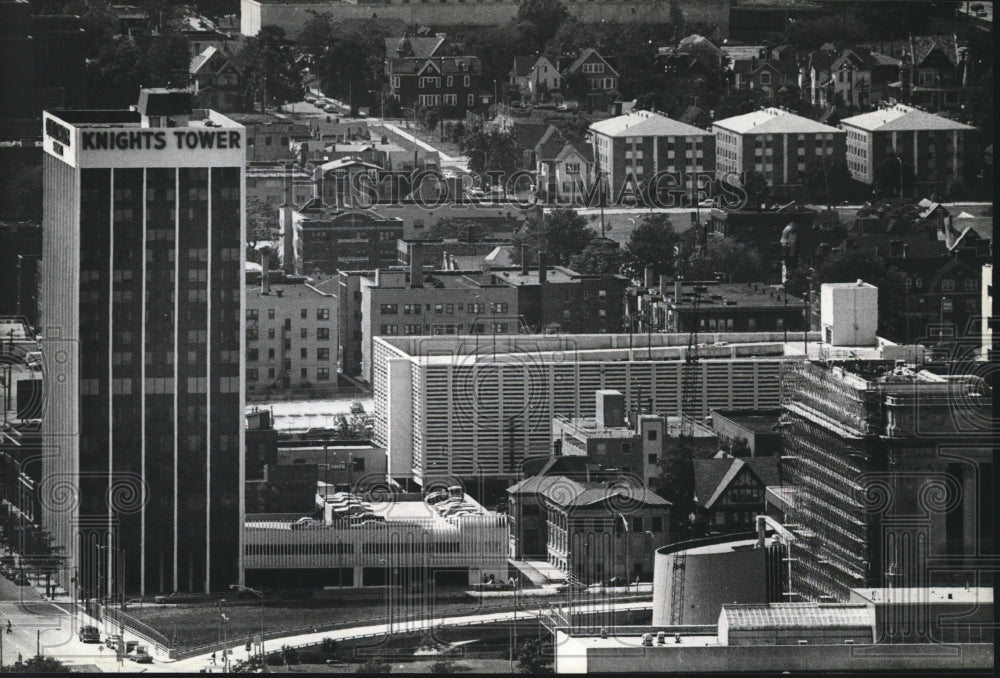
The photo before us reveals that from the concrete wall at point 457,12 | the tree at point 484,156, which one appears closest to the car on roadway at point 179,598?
the tree at point 484,156

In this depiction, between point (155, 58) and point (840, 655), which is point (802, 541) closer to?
point (840, 655)

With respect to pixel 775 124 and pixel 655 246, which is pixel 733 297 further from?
pixel 775 124

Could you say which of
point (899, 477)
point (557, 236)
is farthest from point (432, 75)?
point (899, 477)

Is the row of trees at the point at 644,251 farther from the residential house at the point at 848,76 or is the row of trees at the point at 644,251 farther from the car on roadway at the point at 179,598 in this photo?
the car on roadway at the point at 179,598

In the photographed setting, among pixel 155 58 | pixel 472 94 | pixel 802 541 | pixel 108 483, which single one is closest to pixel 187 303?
pixel 108 483

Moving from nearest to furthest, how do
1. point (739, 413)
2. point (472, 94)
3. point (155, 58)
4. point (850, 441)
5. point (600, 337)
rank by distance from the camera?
point (850, 441), point (739, 413), point (600, 337), point (155, 58), point (472, 94)
